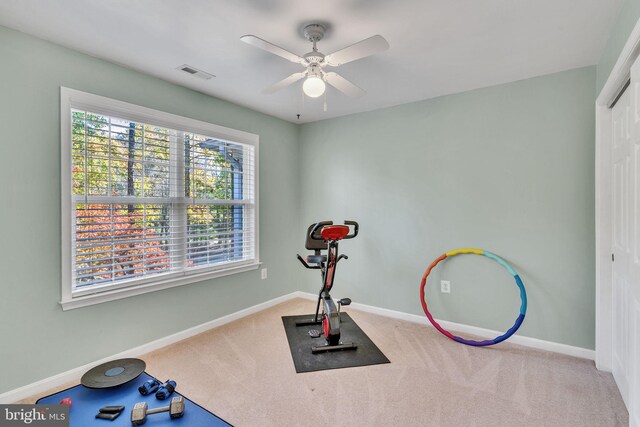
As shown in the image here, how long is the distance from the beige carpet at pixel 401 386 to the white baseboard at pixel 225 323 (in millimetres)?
89

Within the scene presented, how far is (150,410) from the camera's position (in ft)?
6.13

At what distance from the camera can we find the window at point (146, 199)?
2375 millimetres

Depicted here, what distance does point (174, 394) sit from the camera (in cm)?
212

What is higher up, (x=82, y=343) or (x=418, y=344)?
(x=82, y=343)

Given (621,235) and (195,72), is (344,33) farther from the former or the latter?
(621,235)

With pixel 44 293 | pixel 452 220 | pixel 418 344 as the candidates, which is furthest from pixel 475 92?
pixel 44 293

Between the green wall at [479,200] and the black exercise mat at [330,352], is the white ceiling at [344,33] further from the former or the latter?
the black exercise mat at [330,352]

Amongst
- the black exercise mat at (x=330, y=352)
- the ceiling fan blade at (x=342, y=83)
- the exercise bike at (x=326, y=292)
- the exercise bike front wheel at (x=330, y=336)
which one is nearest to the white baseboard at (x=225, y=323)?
the black exercise mat at (x=330, y=352)

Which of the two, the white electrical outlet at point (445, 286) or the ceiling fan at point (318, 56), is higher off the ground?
the ceiling fan at point (318, 56)

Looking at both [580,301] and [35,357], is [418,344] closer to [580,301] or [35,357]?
[580,301]

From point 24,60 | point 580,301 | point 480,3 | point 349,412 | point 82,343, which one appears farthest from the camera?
point 580,301

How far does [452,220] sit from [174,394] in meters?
2.86

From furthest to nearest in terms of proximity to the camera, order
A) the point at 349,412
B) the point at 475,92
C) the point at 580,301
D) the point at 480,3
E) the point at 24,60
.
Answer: the point at 475,92, the point at 580,301, the point at 24,60, the point at 349,412, the point at 480,3

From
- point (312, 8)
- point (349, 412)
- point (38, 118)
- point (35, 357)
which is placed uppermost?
point (312, 8)
